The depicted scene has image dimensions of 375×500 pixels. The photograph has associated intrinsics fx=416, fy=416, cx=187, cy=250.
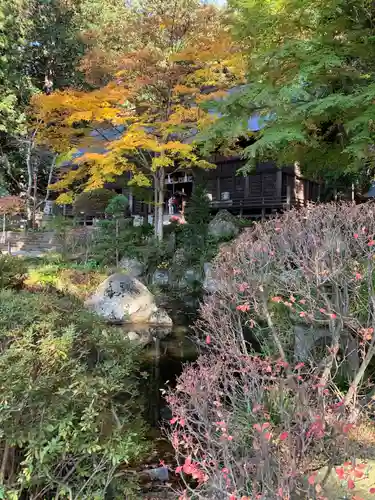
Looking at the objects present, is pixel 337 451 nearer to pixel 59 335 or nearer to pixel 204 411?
pixel 204 411

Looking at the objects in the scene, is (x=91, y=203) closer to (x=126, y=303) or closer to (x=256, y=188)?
(x=256, y=188)

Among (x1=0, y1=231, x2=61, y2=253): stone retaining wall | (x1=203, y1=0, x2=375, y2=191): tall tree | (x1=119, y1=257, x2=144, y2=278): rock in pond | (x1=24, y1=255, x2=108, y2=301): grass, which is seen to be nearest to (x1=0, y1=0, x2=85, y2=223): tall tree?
(x1=0, y1=231, x2=61, y2=253): stone retaining wall

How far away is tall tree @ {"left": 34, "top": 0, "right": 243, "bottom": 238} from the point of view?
14.0 m

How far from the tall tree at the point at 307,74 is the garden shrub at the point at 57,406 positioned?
15.4ft

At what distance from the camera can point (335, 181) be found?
22.0 meters

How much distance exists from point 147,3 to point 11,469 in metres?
16.1

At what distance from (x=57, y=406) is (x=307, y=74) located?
5903 millimetres

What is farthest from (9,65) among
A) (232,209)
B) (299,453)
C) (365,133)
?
(299,453)

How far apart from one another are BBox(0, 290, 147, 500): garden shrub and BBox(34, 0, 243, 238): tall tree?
11369mm

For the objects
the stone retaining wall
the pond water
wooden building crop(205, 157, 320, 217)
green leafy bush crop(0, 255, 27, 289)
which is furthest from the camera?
the stone retaining wall

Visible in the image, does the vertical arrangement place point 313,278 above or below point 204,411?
above

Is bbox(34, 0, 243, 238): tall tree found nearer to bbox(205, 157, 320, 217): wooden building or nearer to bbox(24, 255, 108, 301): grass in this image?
bbox(24, 255, 108, 301): grass

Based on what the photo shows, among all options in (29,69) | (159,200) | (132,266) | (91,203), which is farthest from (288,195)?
(29,69)

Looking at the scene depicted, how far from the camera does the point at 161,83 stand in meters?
15.0
